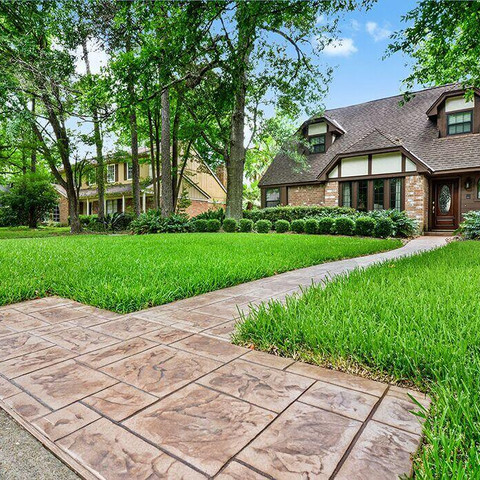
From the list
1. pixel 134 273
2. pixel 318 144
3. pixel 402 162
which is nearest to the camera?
pixel 134 273

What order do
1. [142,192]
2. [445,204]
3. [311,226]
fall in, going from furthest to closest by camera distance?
[142,192], [445,204], [311,226]

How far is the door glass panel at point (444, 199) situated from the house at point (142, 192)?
1274cm

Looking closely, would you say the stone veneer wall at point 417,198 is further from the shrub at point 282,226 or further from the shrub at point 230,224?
the shrub at point 230,224

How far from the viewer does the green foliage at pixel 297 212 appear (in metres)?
13.7

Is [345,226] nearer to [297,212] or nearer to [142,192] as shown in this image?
[297,212]

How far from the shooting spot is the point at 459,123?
1362 centimetres

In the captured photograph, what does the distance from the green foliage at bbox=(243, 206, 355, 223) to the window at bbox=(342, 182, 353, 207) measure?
1.56 meters

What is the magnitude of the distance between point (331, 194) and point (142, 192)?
11.7 meters

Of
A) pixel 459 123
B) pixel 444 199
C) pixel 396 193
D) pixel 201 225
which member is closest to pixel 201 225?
pixel 201 225

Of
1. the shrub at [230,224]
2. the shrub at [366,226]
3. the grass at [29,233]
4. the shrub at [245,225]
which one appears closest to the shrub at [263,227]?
the shrub at [245,225]

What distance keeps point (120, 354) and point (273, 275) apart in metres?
2.92

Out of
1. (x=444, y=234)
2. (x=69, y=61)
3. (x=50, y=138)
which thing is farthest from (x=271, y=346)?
(x=50, y=138)

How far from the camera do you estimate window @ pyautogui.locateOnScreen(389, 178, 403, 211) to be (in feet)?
44.9

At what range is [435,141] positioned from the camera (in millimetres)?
14016
